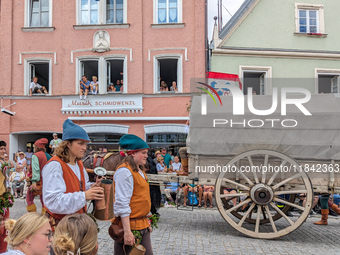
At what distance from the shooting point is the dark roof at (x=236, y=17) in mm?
13797

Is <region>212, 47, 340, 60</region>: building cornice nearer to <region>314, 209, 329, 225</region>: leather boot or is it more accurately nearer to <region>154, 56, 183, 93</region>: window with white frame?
<region>154, 56, 183, 93</region>: window with white frame

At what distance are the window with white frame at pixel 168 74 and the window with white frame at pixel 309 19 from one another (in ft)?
16.8

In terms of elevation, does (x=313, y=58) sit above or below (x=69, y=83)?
above

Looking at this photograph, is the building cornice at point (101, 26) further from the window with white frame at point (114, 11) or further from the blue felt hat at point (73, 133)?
the blue felt hat at point (73, 133)

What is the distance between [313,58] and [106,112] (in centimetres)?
855

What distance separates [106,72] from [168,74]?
254 centimetres

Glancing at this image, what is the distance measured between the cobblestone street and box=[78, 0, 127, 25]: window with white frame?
9555mm

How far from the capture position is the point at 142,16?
14.0 m

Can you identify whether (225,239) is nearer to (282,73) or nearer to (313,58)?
(282,73)

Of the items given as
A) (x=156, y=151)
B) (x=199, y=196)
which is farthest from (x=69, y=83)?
(x=199, y=196)

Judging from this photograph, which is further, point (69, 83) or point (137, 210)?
point (69, 83)

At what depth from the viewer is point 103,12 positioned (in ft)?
46.5

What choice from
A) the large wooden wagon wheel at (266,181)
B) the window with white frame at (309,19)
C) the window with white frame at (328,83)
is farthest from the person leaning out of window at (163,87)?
the large wooden wagon wheel at (266,181)

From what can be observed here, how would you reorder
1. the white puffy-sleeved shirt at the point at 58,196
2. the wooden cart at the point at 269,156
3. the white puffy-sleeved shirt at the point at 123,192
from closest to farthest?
the white puffy-sleeved shirt at the point at 58,196 → the white puffy-sleeved shirt at the point at 123,192 → the wooden cart at the point at 269,156
